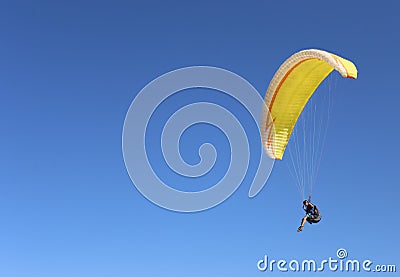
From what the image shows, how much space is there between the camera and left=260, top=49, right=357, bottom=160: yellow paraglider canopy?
26312 millimetres

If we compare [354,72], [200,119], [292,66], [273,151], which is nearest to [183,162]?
[200,119]

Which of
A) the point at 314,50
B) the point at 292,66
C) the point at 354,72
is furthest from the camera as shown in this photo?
the point at 292,66

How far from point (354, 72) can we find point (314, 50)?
111 inches

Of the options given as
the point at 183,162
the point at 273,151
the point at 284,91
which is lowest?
the point at 183,162

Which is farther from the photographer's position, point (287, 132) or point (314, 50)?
point (287, 132)

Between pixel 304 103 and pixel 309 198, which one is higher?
pixel 304 103

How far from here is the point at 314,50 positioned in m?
23.9

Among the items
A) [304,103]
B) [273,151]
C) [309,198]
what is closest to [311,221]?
[309,198]

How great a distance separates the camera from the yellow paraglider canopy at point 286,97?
2631cm

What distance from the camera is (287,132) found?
91.2 ft

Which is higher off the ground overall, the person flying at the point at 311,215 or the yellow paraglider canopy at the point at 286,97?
the yellow paraglider canopy at the point at 286,97

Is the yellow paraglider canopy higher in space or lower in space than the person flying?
higher

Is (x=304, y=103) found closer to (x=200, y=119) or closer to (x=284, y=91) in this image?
(x=284, y=91)

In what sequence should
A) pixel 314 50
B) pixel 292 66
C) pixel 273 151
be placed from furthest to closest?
pixel 273 151 < pixel 292 66 < pixel 314 50
